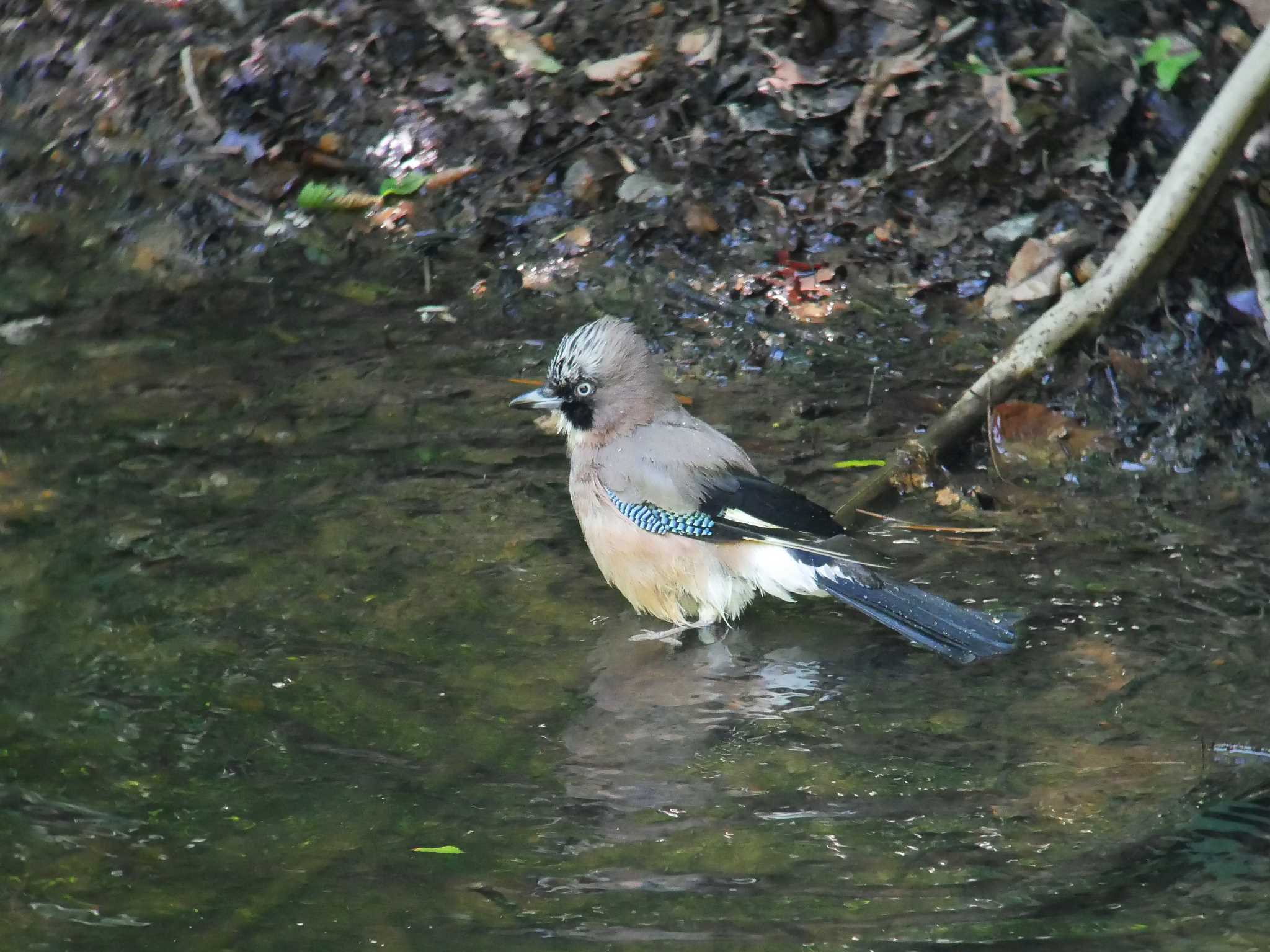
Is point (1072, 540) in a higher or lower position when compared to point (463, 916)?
lower

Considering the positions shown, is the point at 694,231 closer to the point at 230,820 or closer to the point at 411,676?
the point at 411,676

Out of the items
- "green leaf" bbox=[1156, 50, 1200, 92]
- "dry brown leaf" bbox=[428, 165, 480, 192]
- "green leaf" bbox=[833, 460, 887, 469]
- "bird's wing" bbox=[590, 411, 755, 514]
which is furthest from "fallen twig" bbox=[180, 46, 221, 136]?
"green leaf" bbox=[1156, 50, 1200, 92]

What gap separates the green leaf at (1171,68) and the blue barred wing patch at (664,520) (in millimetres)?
3318

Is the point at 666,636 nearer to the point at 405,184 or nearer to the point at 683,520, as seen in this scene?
the point at 683,520

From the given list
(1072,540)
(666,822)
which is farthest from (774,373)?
(666,822)

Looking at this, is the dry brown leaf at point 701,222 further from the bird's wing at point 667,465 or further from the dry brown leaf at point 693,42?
the bird's wing at point 667,465

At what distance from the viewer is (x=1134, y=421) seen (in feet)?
18.3

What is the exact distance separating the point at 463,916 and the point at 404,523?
6.79 ft

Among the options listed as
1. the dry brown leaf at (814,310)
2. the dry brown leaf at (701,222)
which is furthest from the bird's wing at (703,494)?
the dry brown leaf at (701,222)

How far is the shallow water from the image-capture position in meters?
3.16

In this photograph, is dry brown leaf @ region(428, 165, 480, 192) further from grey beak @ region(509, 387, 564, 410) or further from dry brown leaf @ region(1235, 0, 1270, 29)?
dry brown leaf @ region(1235, 0, 1270, 29)

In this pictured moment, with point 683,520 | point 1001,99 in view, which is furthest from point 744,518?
point 1001,99

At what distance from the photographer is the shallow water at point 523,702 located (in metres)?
3.16

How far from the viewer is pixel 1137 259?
5.51 metres
